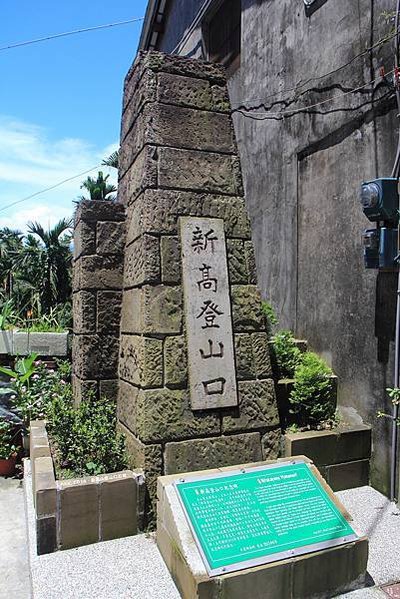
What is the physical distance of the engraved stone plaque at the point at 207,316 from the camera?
4.19 metres

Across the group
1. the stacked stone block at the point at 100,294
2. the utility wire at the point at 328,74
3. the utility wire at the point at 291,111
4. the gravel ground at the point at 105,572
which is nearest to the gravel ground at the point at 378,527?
the gravel ground at the point at 105,572

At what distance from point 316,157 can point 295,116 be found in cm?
97

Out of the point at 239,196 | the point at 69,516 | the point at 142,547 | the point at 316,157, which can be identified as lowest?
the point at 142,547

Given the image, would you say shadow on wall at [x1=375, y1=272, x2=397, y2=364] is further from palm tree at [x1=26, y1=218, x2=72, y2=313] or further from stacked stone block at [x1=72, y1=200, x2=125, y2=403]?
palm tree at [x1=26, y1=218, x2=72, y2=313]

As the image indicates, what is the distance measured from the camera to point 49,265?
13883 mm

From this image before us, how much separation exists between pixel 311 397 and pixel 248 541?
2360 millimetres

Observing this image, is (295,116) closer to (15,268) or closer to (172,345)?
(172,345)

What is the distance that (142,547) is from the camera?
12.0ft

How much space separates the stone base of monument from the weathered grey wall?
175cm

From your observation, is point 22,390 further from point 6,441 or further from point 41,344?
point 41,344

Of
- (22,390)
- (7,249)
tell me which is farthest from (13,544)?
(7,249)

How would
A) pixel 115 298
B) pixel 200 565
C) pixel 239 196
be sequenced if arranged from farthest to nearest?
pixel 115 298 → pixel 239 196 → pixel 200 565

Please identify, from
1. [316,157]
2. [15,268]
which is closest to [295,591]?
[316,157]

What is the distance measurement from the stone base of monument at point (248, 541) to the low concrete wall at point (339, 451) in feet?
3.02
